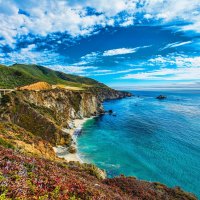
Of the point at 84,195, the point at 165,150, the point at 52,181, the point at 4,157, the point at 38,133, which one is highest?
the point at 4,157

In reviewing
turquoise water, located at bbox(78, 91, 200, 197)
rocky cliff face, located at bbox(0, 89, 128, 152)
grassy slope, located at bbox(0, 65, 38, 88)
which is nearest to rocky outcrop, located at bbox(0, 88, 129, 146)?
rocky cliff face, located at bbox(0, 89, 128, 152)

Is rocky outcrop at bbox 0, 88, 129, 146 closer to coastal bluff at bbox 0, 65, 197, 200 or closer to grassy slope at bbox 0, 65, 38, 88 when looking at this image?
coastal bluff at bbox 0, 65, 197, 200

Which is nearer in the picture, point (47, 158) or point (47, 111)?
point (47, 158)

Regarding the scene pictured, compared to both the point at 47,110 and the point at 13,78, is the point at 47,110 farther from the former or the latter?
Result: the point at 13,78

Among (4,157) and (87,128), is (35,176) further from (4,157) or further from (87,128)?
(87,128)

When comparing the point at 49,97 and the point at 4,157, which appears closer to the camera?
the point at 4,157

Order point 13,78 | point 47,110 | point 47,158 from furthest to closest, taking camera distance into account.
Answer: point 13,78 → point 47,110 → point 47,158

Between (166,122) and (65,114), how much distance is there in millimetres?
41765

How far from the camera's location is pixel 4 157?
10.3 m

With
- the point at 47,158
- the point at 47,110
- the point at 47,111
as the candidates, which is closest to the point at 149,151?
the point at 47,158

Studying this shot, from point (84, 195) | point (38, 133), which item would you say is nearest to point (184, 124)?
point (38, 133)

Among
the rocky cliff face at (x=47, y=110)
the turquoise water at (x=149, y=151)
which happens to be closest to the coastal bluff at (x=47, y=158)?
the rocky cliff face at (x=47, y=110)

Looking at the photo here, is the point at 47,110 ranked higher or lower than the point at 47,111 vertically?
higher

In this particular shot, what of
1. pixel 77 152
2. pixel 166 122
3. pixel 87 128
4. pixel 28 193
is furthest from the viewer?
pixel 166 122
